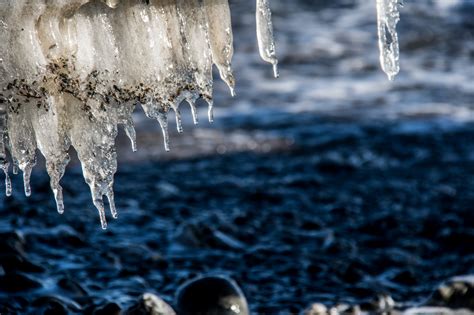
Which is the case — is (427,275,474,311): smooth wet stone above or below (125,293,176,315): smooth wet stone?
below

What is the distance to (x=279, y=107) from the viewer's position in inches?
291

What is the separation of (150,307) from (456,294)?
126 cm

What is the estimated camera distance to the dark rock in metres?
3.48

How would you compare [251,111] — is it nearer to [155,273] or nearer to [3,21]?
[155,273]

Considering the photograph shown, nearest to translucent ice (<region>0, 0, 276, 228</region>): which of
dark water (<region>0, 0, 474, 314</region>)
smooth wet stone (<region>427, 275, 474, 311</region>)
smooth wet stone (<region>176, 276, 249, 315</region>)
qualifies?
smooth wet stone (<region>176, 276, 249, 315</region>)

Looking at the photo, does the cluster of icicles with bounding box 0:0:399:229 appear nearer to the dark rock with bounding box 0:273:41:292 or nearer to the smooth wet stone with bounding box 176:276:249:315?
the smooth wet stone with bounding box 176:276:249:315

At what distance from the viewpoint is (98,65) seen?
8.39 ft

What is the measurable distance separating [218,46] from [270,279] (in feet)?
4.88

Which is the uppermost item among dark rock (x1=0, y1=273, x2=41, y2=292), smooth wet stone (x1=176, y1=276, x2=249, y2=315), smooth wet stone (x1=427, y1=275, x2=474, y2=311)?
dark rock (x1=0, y1=273, x2=41, y2=292)

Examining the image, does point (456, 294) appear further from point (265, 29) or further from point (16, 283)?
point (16, 283)

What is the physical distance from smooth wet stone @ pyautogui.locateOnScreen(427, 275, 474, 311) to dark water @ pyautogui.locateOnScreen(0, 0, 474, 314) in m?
0.12

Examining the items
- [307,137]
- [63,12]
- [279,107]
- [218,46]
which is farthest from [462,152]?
[63,12]

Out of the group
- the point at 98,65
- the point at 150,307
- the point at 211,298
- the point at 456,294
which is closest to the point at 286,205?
the point at 456,294

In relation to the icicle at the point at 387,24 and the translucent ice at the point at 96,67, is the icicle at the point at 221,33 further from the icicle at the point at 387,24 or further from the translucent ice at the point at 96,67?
the icicle at the point at 387,24
